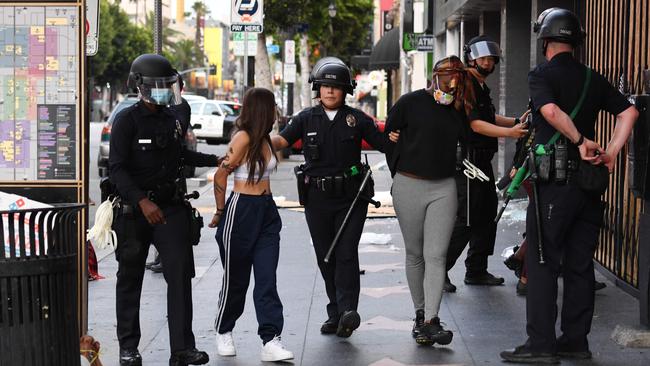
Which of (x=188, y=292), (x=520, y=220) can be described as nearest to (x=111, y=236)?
(x=188, y=292)

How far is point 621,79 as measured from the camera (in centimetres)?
972

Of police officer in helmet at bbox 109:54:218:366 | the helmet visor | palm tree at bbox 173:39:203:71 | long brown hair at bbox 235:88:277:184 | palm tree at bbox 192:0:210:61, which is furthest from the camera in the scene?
palm tree at bbox 192:0:210:61

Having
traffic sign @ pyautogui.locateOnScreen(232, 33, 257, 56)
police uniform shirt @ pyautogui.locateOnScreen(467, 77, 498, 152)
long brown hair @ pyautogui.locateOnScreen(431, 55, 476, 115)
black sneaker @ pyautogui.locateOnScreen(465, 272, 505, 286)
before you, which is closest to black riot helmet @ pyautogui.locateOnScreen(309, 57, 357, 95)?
long brown hair @ pyautogui.locateOnScreen(431, 55, 476, 115)

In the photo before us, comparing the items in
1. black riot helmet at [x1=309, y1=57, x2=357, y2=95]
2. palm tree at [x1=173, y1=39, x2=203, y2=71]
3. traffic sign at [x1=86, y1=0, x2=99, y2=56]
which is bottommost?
black riot helmet at [x1=309, y1=57, x2=357, y2=95]

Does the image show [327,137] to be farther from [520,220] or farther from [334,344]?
[520,220]

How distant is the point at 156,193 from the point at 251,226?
665 mm

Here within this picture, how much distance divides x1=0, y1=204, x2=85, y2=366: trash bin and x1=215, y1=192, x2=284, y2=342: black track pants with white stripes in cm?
212

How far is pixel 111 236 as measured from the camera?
24.3ft

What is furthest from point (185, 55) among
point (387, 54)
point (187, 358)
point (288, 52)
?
point (187, 358)

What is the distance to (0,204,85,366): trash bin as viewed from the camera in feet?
17.2

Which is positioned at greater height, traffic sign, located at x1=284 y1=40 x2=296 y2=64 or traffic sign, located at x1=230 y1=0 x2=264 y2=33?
traffic sign, located at x1=284 y1=40 x2=296 y2=64

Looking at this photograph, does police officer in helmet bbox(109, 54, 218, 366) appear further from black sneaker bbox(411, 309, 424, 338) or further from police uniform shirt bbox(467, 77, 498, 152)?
police uniform shirt bbox(467, 77, 498, 152)

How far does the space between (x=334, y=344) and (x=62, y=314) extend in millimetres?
2874

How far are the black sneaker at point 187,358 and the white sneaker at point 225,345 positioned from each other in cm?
42
